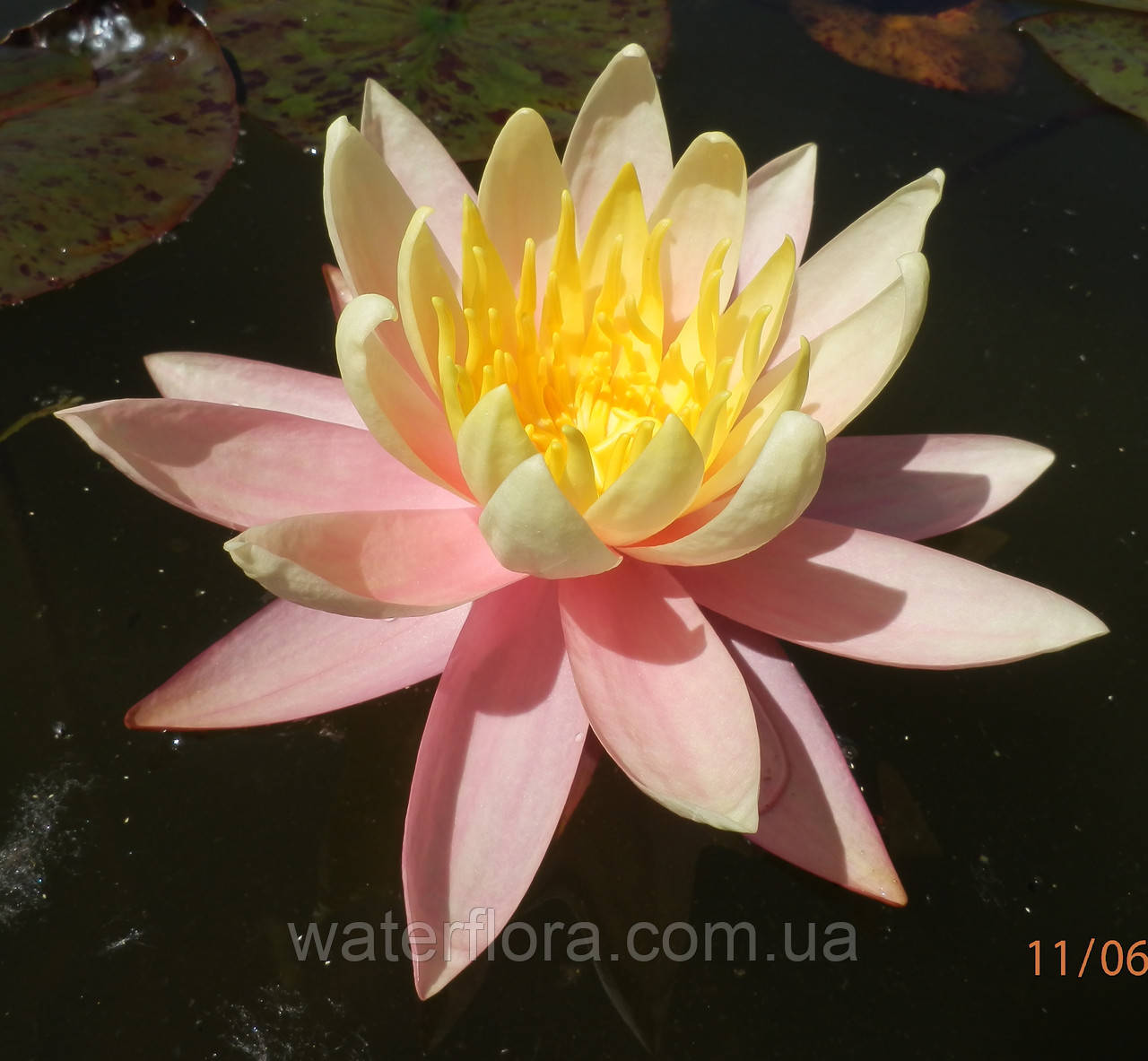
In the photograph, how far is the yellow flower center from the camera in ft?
4.66

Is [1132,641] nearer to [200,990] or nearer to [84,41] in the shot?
[200,990]

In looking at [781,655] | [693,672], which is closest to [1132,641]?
[781,655]

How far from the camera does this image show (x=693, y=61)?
2688 mm

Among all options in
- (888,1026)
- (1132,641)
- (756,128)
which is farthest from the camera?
(756,128)

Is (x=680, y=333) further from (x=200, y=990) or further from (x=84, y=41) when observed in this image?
(x=84, y=41)

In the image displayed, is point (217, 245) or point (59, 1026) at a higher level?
point (217, 245)

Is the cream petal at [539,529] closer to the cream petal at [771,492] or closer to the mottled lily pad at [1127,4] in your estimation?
the cream petal at [771,492]

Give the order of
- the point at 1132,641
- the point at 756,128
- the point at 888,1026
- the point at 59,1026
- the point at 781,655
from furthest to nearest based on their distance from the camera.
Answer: the point at 756,128
the point at 1132,641
the point at 781,655
the point at 888,1026
the point at 59,1026

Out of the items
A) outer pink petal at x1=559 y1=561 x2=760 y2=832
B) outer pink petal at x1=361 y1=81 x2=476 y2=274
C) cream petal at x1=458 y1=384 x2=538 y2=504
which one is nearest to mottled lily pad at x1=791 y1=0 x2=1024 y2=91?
outer pink petal at x1=361 y1=81 x2=476 y2=274

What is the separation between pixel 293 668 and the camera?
1430 mm

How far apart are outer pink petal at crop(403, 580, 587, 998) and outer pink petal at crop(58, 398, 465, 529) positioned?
0.28 meters

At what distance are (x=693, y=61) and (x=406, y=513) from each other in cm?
199

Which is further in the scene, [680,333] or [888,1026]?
[680,333]

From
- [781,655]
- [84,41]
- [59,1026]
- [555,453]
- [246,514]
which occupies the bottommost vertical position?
[781,655]
